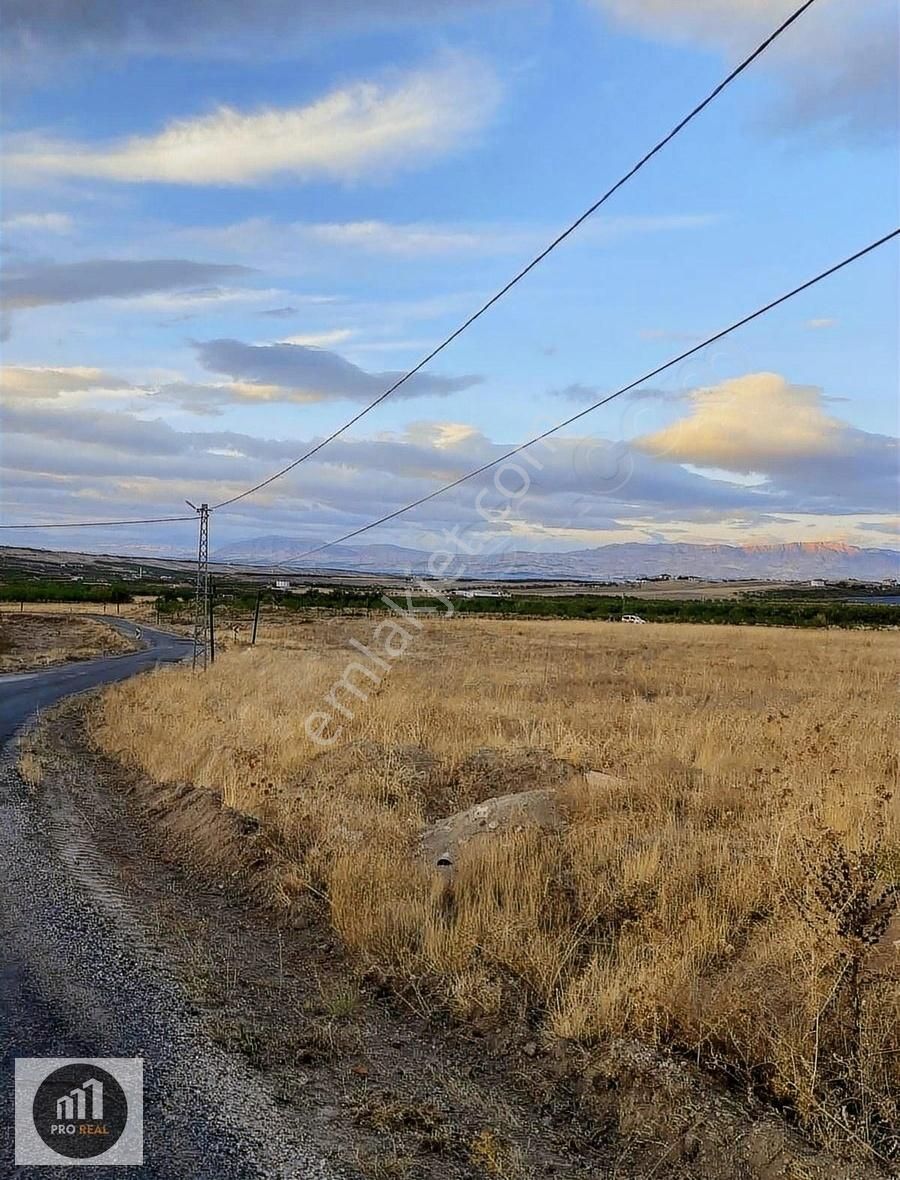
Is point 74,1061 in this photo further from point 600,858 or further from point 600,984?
point 600,858

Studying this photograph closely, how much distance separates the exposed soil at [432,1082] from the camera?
3.91m

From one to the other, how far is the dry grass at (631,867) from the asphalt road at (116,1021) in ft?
4.66

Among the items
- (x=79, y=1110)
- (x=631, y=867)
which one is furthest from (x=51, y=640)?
(x=79, y=1110)

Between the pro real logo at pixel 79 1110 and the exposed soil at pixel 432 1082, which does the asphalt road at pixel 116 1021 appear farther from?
the exposed soil at pixel 432 1082

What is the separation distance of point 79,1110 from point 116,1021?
1036 millimetres

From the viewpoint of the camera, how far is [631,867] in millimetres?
6895

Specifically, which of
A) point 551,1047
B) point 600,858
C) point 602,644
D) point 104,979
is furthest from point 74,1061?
point 602,644

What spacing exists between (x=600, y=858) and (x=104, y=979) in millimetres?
3783

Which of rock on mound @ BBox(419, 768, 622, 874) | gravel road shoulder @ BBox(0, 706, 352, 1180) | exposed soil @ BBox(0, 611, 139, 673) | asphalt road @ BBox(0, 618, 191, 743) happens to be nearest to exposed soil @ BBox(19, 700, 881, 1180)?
gravel road shoulder @ BBox(0, 706, 352, 1180)

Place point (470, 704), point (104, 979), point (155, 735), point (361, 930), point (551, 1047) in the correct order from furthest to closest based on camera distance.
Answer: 1. point (470, 704)
2. point (155, 735)
3. point (361, 930)
4. point (104, 979)
5. point (551, 1047)

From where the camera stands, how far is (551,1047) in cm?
490

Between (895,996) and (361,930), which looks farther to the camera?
(361,930)

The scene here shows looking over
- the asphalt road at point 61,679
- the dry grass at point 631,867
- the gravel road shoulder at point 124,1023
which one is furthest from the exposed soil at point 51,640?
the gravel road shoulder at point 124,1023

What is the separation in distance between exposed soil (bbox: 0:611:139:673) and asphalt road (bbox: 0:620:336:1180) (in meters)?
27.6
